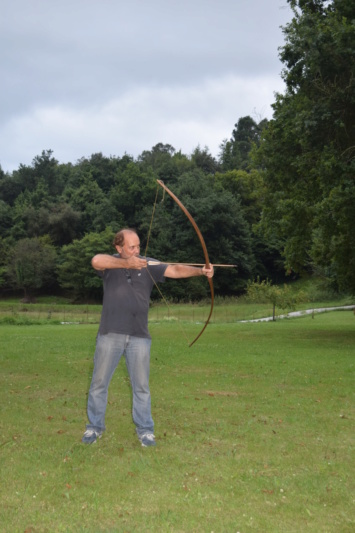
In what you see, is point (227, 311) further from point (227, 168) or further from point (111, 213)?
point (227, 168)

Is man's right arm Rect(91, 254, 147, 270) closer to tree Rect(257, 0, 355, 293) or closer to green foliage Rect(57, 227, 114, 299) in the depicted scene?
tree Rect(257, 0, 355, 293)

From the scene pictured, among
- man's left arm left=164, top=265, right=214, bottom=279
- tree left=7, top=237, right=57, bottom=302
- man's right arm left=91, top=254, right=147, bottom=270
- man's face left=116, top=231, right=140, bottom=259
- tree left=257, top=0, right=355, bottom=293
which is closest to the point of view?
man's right arm left=91, top=254, right=147, bottom=270

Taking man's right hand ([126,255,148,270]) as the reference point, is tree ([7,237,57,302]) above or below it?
below

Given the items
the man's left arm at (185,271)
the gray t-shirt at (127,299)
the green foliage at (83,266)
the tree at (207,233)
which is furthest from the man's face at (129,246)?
the tree at (207,233)

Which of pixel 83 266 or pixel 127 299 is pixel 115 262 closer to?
pixel 127 299

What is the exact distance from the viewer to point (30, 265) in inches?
3150

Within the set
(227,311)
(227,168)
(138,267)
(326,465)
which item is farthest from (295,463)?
(227,168)

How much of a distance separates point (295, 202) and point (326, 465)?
18926mm

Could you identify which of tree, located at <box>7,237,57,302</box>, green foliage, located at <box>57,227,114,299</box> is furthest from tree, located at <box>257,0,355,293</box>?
tree, located at <box>7,237,57,302</box>

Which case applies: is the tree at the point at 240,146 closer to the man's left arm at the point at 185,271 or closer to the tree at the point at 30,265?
the tree at the point at 30,265

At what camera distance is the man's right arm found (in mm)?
6879

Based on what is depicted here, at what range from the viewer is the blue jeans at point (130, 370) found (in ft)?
23.5

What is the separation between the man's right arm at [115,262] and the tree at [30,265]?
7527 centimetres

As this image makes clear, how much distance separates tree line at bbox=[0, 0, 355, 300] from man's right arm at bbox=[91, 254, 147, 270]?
2.51 metres
